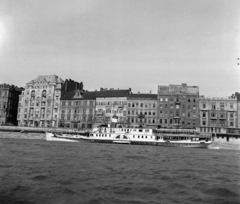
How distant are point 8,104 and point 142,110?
51796 mm

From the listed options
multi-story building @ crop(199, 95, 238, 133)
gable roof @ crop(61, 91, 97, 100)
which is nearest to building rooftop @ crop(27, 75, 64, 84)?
gable roof @ crop(61, 91, 97, 100)

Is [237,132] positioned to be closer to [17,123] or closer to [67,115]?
[67,115]

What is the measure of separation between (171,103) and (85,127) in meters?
29.0

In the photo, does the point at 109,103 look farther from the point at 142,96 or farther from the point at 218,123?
the point at 218,123

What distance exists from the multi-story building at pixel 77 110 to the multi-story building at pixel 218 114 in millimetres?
35746

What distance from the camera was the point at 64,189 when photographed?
1539cm

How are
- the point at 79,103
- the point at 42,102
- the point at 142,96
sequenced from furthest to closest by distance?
the point at 42,102 → the point at 79,103 → the point at 142,96

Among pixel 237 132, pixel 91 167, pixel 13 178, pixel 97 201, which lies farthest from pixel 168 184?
pixel 237 132

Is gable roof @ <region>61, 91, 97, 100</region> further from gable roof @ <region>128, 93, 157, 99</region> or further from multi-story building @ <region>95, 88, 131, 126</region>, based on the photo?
gable roof @ <region>128, 93, 157, 99</region>

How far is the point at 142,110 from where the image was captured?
88.0m

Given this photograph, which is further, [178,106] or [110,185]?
[178,106]

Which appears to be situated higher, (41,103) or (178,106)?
(41,103)

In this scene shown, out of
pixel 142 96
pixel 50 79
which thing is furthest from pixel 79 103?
pixel 142 96

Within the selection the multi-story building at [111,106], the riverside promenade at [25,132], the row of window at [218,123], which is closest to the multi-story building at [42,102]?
the riverside promenade at [25,132]
